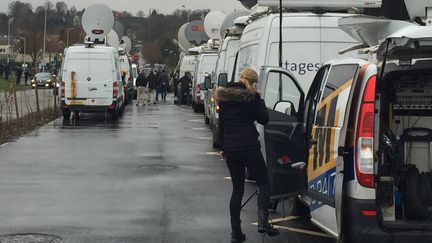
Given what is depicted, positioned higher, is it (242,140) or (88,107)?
(242,140)

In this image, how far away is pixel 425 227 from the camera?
5.71 metres

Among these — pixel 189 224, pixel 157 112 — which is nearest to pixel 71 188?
pixel 189 224

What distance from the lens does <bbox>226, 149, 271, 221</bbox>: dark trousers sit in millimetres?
7461

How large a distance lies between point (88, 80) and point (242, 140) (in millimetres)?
16569

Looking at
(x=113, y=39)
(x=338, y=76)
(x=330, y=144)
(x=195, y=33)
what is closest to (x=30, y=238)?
(x=330, y=144)

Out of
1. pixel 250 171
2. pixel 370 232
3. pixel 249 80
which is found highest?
pixel 249 80

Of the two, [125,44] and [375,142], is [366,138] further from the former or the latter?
[125,44]

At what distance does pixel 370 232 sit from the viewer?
18.4 feet

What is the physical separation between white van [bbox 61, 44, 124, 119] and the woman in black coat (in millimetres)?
16273

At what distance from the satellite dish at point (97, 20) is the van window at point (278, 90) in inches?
771

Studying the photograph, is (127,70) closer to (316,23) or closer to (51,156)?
(51,156)

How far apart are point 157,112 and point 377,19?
23100 mm

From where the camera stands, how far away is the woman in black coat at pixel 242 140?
7449 mm

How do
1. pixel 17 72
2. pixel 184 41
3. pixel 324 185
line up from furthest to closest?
pixel 17 72 → pixel 184 41 → pixel 324 185
